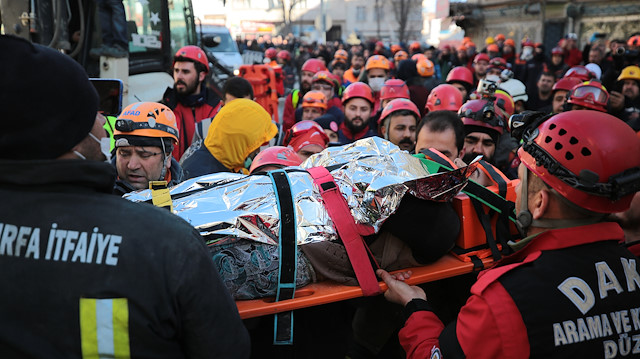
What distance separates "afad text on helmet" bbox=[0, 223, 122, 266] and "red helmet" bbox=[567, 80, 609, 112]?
16.8 feet

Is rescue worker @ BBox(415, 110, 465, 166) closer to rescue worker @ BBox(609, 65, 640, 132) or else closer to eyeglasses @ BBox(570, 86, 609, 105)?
eyeglasses @ BBox(570, 86, 609, 105)

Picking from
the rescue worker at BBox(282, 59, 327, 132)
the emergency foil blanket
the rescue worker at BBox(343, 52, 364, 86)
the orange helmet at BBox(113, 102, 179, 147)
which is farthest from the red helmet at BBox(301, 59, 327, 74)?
the emergency foil blanket

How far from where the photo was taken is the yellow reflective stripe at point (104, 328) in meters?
1.25

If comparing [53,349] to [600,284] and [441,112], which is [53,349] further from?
[441,112]

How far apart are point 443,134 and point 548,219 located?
5.33 ft

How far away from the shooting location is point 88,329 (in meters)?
1.26

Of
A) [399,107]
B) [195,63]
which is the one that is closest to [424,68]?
[399,107]

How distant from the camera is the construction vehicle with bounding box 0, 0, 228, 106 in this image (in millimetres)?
4928

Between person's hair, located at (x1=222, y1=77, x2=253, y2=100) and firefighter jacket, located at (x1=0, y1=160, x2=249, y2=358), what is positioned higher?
person's hair, located at (x1=222, y1=77, x2=253, y2=100)

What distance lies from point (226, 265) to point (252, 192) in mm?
333

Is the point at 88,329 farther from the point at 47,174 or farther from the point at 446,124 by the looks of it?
the point at 446,124

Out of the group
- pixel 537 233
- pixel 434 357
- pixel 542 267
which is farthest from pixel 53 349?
pixel 537 233

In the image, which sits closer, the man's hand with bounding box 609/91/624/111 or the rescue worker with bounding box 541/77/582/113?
the man's hand with bounding box 609/91/624/111

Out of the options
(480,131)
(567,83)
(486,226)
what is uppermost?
(567,83)
